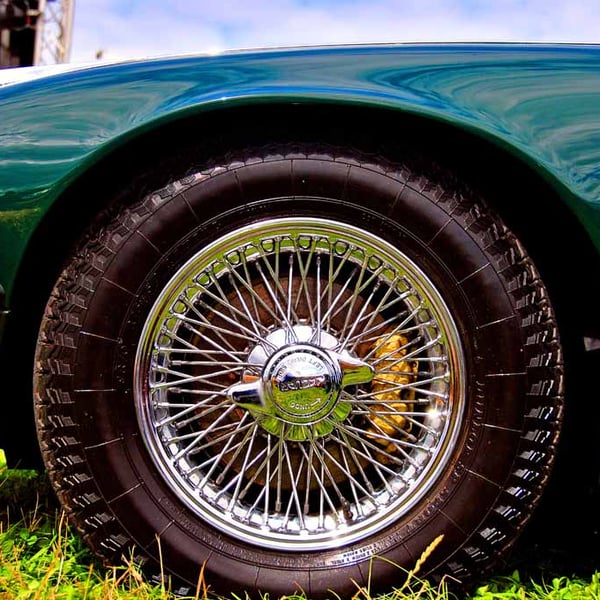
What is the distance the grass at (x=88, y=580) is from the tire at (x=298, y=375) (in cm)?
4

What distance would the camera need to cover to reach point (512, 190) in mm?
1469

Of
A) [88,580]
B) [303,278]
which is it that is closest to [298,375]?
[303,278]

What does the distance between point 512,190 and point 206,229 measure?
0.75 meters

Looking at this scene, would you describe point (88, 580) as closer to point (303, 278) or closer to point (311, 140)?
point (303, 278)

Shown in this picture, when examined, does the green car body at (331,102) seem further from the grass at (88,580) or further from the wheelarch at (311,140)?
the grass at (88,580)

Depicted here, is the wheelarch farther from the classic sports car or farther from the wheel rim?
the wheel rim

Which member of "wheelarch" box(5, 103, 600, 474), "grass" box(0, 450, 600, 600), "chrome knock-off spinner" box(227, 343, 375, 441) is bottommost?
"grass" box(0, 450, 600, 600)

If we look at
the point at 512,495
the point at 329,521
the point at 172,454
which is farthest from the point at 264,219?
the point at 512,495

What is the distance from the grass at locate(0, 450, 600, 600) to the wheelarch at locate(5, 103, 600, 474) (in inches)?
19.2

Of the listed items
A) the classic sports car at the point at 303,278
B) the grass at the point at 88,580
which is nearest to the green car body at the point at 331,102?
the classic sports car at the point at 303,278

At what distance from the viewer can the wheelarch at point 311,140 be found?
55.0 inches

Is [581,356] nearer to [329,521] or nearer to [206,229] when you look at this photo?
[329,521]

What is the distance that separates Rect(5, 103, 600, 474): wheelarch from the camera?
1.40m

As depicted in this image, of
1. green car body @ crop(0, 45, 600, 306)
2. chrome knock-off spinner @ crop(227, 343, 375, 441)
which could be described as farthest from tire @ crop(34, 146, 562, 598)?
green car body @ crop(0, 45, 600, 306)
